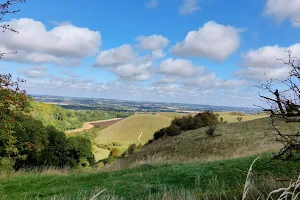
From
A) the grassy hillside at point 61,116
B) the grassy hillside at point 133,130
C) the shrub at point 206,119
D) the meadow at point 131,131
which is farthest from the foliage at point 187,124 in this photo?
the grassy hillside at point 61,116

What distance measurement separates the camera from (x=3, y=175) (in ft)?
45.9

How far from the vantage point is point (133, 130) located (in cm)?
10719

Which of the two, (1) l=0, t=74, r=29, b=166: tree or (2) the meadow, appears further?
(2) the meadow

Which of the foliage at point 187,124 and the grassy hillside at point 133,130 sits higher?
the foliage at point 187,124

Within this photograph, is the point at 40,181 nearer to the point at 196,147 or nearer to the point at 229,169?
the point at 229,169

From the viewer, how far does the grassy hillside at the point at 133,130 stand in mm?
101438

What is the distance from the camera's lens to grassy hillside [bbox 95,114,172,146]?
333 ft

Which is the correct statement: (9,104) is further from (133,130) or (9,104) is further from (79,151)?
(133,130)

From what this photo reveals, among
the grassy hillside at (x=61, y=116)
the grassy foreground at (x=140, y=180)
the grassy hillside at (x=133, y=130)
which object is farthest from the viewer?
the grassy hillside at (x=61, y=116)

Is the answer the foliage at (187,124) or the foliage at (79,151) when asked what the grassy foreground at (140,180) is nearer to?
the foliage at (79,151)

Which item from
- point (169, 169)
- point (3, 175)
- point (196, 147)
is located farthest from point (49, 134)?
point (169, 169)

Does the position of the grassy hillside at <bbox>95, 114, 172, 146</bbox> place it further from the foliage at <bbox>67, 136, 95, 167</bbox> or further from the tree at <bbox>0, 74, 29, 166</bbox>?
the tree at <bbox>0, 74, 29, 166</bbox>

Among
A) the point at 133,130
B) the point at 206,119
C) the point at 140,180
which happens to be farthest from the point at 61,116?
the point at 140,180

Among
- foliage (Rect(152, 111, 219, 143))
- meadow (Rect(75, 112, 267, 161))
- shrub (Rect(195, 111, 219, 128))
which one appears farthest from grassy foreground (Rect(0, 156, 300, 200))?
meadow (Rect(75, 112, 267, 161))
